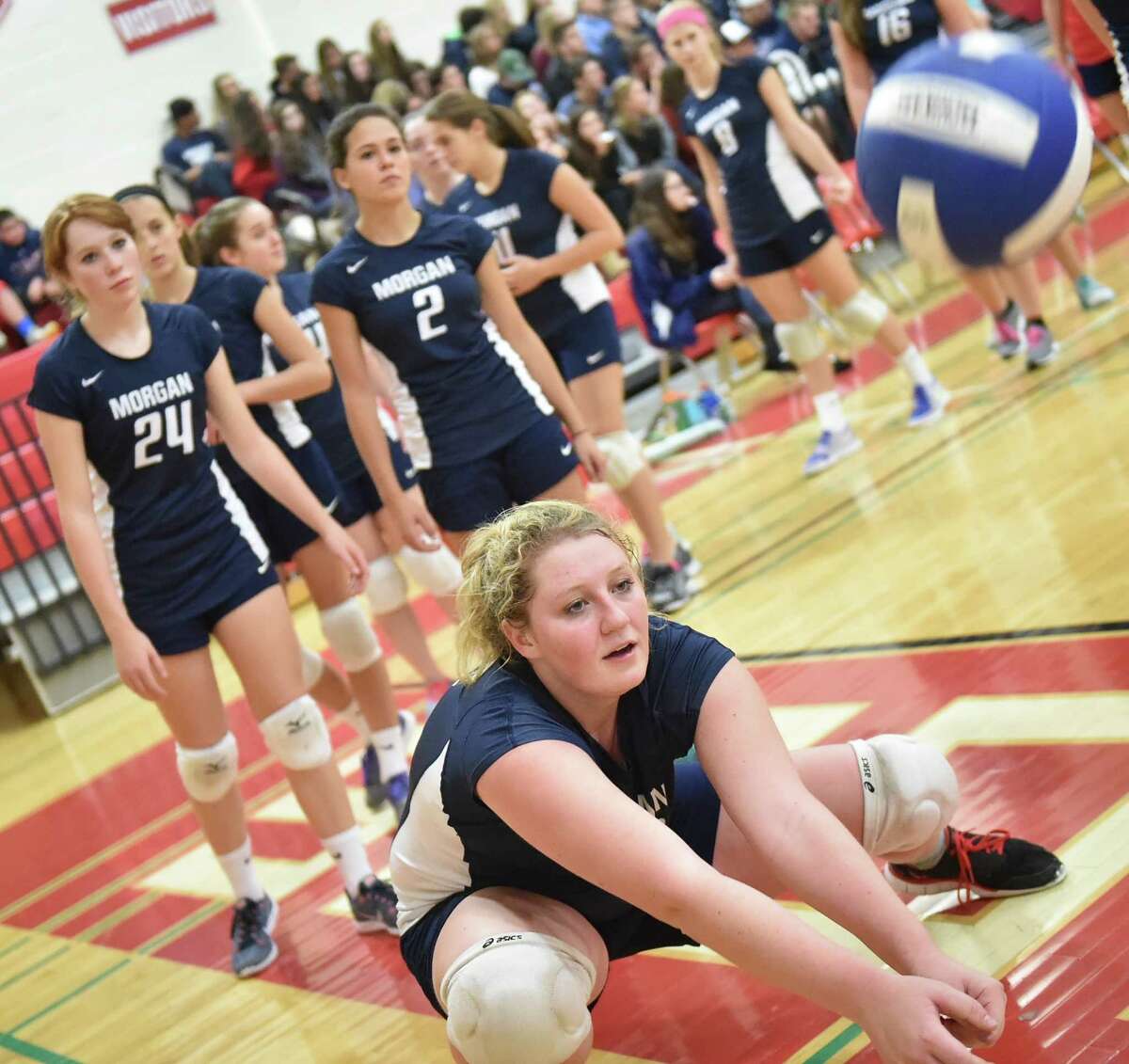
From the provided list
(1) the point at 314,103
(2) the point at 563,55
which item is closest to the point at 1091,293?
(2) the point at 563,55

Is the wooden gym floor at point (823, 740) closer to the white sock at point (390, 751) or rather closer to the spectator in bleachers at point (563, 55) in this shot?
the white sock at point (390, 751)

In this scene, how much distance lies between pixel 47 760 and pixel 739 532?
316 cm

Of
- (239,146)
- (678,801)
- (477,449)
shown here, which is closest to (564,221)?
(477,449)

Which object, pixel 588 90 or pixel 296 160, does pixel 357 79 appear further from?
pixel 588 90

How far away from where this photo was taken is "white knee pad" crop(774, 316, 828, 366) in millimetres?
5930

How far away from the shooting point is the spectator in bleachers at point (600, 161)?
9.31 metres

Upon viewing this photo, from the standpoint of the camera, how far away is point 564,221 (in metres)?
4.61

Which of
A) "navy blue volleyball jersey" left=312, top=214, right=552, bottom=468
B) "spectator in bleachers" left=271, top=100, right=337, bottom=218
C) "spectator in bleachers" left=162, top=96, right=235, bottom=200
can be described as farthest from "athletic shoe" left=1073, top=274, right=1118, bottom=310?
"spectator in bleachers" left=162, top=96, right=235, bottom=200

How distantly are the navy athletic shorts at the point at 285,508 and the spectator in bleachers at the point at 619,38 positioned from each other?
25.1 feet

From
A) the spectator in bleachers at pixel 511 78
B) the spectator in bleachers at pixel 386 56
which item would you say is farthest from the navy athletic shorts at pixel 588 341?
the spectator in bleachers at pixel 386 56

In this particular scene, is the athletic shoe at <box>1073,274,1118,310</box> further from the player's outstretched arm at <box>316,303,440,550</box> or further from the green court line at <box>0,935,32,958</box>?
the green court line at <box>0,935,32,958</box>

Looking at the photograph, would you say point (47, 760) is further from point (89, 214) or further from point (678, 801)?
point (678, 801)

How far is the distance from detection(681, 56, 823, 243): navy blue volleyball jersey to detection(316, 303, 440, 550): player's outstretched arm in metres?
2.41

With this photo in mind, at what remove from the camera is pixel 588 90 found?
10.4 m
